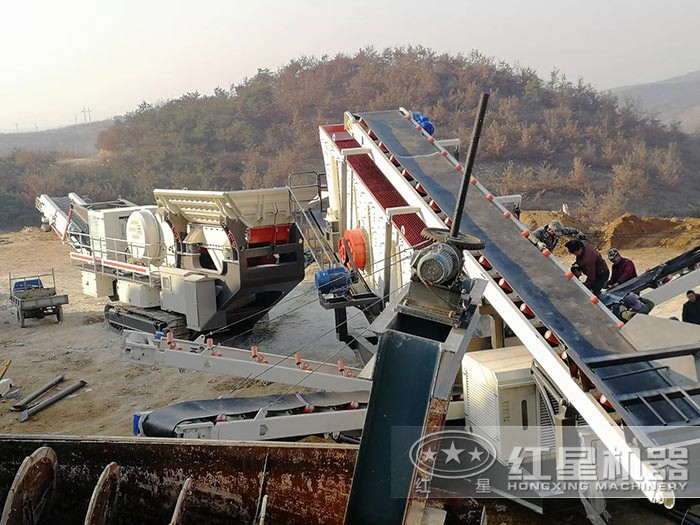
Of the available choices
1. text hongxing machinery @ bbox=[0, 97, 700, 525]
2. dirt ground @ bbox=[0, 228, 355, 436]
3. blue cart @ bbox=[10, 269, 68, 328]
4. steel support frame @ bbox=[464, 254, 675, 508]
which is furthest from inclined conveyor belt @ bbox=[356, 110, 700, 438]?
blue cart @ bbox=[10, 269, 68, 328]

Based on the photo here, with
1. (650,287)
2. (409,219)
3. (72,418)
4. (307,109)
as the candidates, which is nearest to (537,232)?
(409,219)

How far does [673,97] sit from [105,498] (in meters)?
83.0

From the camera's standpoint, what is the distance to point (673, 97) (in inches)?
3044

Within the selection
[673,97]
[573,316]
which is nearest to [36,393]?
[573,316]

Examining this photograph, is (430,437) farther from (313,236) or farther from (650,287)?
(313,236)

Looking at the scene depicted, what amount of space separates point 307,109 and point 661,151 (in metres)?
15.0

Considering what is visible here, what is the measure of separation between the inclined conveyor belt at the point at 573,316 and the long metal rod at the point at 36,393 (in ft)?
17.8

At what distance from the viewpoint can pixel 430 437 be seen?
12.7ft

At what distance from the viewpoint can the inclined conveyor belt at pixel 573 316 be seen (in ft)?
16.4

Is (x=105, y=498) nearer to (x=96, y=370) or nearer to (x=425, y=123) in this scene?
(x=96, y=370)

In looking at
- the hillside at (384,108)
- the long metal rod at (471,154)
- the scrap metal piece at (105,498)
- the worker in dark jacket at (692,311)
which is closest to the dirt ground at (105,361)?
the worker in dark jacket at (692,311)

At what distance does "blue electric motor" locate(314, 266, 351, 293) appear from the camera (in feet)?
27.9

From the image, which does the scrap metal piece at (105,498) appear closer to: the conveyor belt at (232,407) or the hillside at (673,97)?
the conveyor belt at (232,407)

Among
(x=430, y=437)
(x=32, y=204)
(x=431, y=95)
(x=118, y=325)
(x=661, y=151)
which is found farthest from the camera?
(x=431, y=95)
